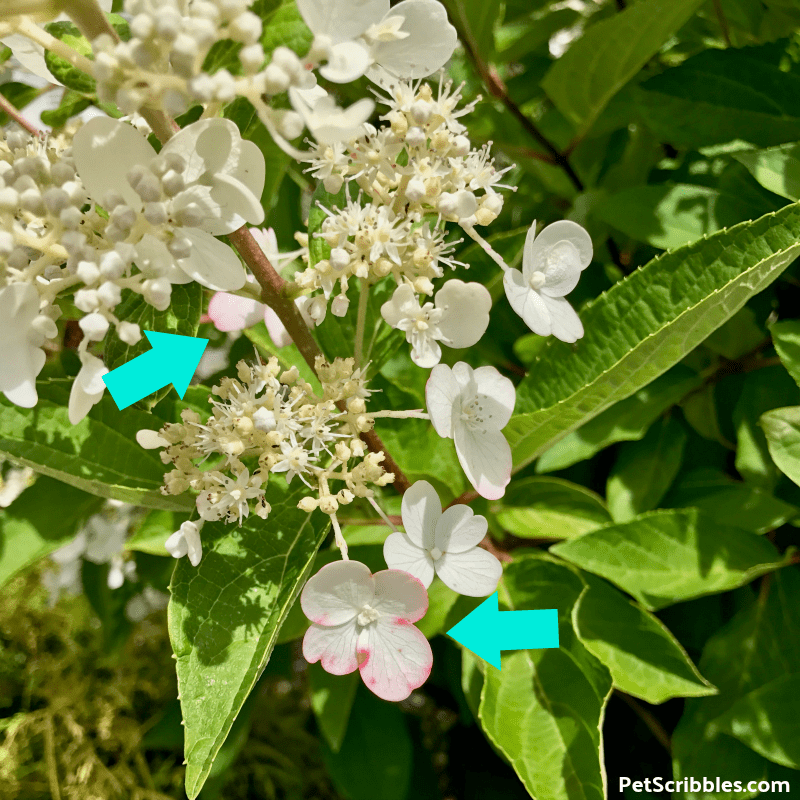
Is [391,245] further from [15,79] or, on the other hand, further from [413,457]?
[15,79]

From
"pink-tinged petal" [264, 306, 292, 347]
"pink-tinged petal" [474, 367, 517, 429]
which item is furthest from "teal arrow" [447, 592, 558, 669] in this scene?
"pink-tinged petal" [264, 306, 292, 347]

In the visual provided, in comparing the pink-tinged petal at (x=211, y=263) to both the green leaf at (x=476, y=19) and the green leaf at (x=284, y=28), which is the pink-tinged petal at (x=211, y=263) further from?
the green leaf at (x=476, y=19)

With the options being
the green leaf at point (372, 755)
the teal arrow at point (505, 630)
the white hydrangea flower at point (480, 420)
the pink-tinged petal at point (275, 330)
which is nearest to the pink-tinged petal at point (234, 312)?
the pink-tinged petal at point (275, 330)

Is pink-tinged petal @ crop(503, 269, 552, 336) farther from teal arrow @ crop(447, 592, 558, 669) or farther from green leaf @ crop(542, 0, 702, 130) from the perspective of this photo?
green leaf @ crop(542, 0, 702, 130)

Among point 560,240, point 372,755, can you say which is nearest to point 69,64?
point 560,240

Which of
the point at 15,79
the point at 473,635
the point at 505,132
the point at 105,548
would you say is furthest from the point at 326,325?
the point at 15,79

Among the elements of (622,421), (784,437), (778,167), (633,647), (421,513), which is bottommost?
(633,647)

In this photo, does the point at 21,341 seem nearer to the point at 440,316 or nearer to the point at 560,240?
the point at 440,316
